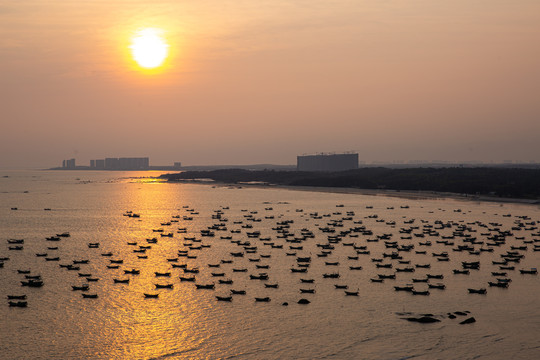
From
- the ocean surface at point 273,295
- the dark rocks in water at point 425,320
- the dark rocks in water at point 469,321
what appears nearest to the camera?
the ocean surface at point 273,295

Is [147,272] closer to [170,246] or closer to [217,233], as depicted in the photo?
[170,246]

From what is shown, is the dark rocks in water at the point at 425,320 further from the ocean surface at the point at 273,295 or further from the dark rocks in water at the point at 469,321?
the dark rocks in water at the point at 469,321

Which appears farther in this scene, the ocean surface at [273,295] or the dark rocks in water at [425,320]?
the dark rocks in water at [425,320]

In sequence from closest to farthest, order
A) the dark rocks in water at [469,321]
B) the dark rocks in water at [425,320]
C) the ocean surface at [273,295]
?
the ocean surface at [273,295] → the dark rocks in water at [469,321] → the dark rocks in water at [425,320]

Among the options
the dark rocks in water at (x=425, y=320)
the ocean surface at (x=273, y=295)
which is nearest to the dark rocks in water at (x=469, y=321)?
the ocean surface at (x=273, y=295)

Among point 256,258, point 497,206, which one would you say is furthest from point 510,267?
point 497,206

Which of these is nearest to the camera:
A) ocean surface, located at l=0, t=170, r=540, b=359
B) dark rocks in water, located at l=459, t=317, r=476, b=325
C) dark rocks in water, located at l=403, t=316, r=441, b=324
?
ocean surface, located at l=0, t=170, r=540, b=359

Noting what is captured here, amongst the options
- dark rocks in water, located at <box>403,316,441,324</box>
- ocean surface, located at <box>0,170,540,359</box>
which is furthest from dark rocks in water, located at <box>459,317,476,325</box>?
dark rocks in water, located at <box>403,316,441,324</box>

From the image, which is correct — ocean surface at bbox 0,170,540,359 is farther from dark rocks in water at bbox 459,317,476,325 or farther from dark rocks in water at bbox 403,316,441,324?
dark rocks in water at bbox 403,316,441,324
